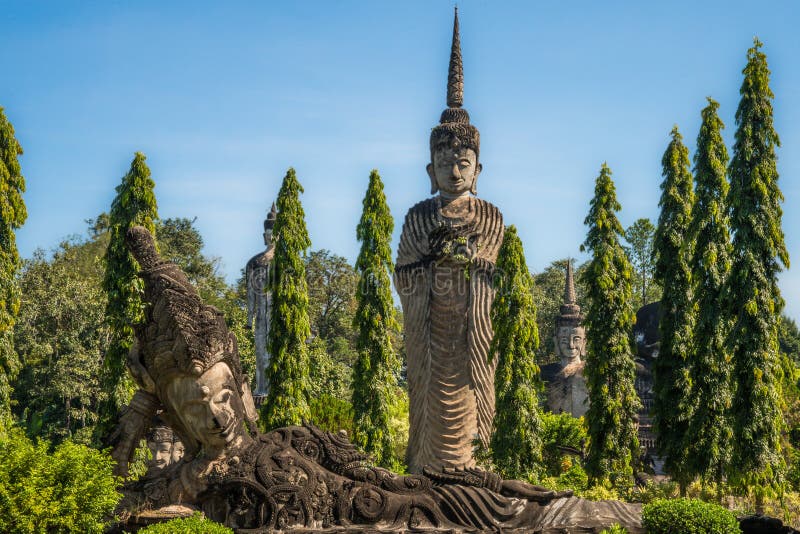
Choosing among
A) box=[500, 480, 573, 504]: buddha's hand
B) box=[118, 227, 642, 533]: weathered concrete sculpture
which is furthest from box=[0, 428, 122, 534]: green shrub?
box=[500, 480, 573, 504]: buddha's hand

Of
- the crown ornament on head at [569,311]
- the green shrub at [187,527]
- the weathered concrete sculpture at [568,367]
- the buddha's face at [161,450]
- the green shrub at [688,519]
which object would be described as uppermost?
the crown ornament on head at [569,311]

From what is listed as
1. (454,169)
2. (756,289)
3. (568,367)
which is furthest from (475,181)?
(568,367)

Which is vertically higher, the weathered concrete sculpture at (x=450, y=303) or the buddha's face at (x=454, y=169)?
the buddha's face at (x=454, y=169)

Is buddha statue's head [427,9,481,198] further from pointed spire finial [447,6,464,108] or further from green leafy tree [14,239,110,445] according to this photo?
green leafy tree [14,239,110,445]

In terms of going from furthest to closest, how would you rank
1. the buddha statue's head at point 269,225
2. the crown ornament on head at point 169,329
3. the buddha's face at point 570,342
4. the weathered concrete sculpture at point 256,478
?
1. the buddha's face at point 570,342
2. the buddha statue's head at point 269,225
3. the crown ornament on head at point 169,329
4. the weathered concrete sculpture at point 256,478

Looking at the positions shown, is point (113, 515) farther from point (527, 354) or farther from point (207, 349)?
point (527, 354)

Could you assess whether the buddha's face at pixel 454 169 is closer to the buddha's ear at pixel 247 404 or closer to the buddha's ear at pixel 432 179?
the buddha's ear at pixel 432 179

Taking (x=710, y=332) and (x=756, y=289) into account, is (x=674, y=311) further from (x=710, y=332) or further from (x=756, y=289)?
(x=756, y=289)

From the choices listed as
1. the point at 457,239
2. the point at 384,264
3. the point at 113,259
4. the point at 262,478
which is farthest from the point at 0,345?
the point at 262,478

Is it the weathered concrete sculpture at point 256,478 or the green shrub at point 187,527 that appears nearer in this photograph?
the green shrub at point 187,527

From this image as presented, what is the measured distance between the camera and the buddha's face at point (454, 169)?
54.2ft

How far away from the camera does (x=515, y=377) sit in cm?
1500

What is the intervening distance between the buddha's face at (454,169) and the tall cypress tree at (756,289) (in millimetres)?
4510

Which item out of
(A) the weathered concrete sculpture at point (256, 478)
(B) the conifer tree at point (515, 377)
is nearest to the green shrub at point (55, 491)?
(A) the weathered concrete sculpture at point (256, 478)
